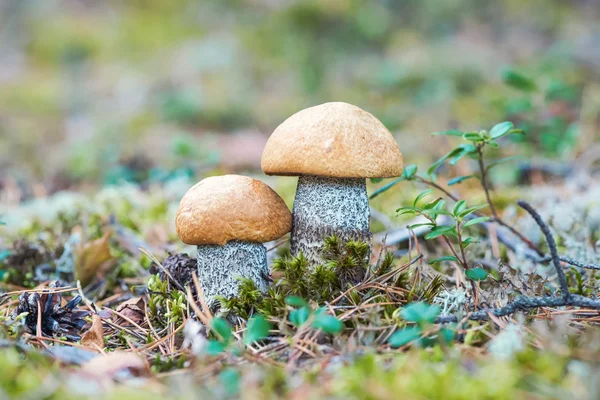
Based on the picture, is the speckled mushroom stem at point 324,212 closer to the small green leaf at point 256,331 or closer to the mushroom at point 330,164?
the mushroom at point 330,164

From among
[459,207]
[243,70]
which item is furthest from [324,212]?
[243,70]

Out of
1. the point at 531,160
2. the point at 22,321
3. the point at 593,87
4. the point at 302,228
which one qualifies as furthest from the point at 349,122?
the point at 593,87

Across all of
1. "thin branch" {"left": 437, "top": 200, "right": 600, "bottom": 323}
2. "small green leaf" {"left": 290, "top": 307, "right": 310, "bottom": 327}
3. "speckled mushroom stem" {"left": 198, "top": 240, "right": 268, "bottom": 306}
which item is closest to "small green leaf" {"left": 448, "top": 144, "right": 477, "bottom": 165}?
"thin branch" {"left": 437, "top": 200, "right": 600, "bottom": 323}

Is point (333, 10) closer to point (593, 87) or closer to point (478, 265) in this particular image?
point (593, 87)

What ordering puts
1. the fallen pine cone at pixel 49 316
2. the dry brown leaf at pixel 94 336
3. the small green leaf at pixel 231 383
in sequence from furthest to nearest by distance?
the fallen pine cone at pixel 49 316 → the dry brown leaf at pixel 94 336 → the small green leaf at pixel 231 383

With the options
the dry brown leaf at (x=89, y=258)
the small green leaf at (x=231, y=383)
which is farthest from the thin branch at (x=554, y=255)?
the dry brown leaf at (x=89, y=258)

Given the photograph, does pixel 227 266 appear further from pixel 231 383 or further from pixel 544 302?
pixel 544 302
